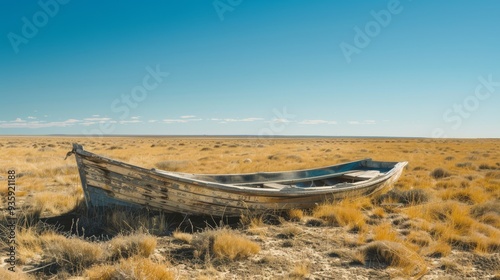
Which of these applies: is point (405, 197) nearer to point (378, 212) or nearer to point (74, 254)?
point (378, 212)

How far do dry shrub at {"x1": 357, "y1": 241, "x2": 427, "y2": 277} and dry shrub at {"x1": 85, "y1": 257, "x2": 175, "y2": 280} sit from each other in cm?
298

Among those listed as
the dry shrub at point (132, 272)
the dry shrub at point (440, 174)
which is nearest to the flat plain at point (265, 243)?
the dry shrub at point (132, 272)

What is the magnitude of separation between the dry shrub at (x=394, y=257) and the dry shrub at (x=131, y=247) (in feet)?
10.7

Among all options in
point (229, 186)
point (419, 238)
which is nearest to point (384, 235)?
point (419, 238)

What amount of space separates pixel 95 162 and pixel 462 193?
1015cm

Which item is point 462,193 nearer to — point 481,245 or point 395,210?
point 395,210

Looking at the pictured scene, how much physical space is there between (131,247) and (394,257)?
4.02 meters

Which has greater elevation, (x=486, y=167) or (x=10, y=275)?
(x=486, y=167)

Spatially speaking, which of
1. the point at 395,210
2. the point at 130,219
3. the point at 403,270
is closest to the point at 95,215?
the point at 130,219

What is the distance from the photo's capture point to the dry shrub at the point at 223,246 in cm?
521

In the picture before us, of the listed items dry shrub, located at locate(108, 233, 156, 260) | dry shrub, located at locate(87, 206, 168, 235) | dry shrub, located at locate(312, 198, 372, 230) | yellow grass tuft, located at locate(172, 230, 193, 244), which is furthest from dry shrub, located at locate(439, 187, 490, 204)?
dry shrub, located at locate(108, 233, 156, 260)

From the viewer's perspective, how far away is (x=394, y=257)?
16.8 ft

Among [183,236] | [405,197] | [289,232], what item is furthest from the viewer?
[405,197]

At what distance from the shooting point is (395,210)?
8.40 m
